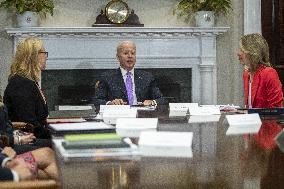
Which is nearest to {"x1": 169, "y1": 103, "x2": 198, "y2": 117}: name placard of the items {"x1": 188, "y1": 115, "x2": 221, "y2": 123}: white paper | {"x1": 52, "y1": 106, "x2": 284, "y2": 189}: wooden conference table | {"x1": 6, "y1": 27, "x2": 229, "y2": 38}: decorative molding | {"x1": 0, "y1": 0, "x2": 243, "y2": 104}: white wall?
{"x1": 188, "y1": 115, "x2": 221, "y2": 123}: white paper

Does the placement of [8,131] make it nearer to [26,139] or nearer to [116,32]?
[26,139]

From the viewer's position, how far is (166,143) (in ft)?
5.82

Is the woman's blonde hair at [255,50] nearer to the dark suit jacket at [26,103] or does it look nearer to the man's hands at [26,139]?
the dark suit jacket at [26,103]

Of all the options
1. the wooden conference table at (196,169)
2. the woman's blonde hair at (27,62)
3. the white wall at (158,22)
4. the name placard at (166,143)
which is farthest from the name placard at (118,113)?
the white wall at (158,22)

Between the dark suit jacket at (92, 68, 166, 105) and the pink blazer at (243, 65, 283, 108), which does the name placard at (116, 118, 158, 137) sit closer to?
the pink blazer at (243, 65, 283, 108)

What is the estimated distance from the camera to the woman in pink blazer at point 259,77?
3.81m

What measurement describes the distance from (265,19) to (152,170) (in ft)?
18.0

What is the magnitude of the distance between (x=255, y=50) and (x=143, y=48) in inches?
103

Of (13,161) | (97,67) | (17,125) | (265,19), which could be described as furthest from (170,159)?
(265,19)

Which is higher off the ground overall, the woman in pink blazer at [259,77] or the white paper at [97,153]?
the woman in pink blazer at [259,77]

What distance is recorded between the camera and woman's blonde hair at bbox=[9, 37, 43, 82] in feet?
11.5

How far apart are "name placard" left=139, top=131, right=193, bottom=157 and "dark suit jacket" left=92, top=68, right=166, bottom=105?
2.53m

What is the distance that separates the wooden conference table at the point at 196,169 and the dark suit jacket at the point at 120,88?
8.08 ft

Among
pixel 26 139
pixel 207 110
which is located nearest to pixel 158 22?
pixel 207 110
